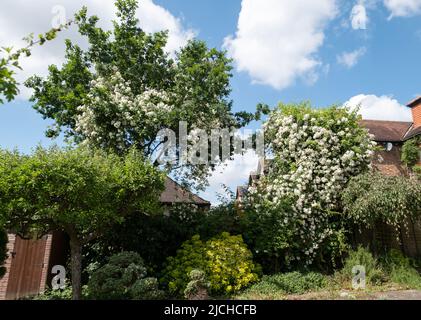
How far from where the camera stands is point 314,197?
38.8 feet

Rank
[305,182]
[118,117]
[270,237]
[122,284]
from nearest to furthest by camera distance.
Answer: [122,284] → [270,237] → [118,117] → [305,182]

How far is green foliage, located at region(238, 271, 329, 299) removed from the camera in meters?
9.24

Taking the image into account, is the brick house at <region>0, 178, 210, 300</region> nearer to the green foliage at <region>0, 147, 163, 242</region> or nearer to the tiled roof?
the green foliage at <region>0, 147, 163, 242</region>

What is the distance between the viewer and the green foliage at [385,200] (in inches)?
406

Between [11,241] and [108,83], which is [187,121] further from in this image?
[11,241]

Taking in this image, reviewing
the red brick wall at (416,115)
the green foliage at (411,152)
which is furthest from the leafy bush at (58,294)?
the red brick wall at (416,115)

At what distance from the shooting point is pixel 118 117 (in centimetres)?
1163

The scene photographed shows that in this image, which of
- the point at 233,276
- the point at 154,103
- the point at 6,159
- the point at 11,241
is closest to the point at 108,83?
the point at 154,103

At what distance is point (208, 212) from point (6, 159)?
6538 millimetres

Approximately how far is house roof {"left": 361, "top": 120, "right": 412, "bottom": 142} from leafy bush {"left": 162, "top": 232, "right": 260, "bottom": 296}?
10267 millimetres

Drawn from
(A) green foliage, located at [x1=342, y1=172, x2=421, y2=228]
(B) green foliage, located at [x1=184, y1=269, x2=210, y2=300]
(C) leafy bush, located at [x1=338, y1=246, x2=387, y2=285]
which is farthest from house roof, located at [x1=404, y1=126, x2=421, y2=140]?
(B) green foliage, located at [x1=184, y1=269, x2=210, y2=300]

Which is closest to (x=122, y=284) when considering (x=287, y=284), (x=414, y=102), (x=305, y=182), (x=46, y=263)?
(x=46, y=263)

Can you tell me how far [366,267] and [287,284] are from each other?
8.90 ft

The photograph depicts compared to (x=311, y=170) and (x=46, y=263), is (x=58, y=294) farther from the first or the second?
(x=311, y=170)
